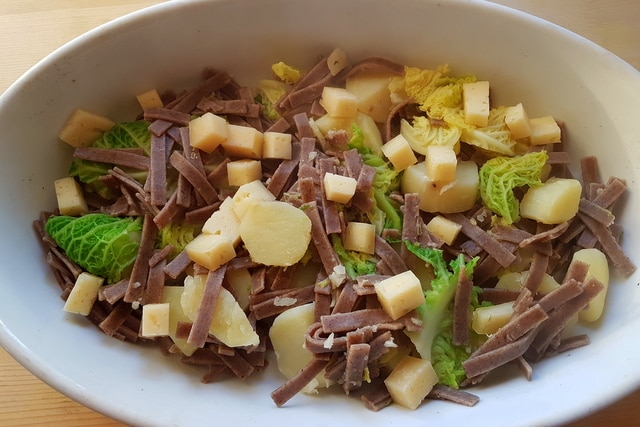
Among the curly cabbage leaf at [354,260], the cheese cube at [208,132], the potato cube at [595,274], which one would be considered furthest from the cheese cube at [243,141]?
→ the potato cube at [595,274]

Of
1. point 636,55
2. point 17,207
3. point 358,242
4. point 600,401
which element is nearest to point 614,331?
point 600,401

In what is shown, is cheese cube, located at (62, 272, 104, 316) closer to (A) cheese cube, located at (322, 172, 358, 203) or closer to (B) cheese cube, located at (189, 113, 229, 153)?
(B) cheese cube, located at (189, 113, 229, 153)

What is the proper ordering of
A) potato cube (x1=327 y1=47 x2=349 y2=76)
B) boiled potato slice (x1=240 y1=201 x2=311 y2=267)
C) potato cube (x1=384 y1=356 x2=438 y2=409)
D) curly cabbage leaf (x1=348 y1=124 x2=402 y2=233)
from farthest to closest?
1. potato cube (x1=327 y1=47 x2=349 y2=76)
2. curly cabbage leaf (x1=348 y1=124 x2=402 y2=233)
3. boiled potato slice (x1=240 y1=201 x2=311 y2=267)
4. potato cube (x1=384 y1=356 x2=438 y2=409)

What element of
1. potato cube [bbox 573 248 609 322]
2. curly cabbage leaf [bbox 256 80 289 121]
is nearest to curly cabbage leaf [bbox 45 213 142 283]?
curly cabbage leaf [bbox 256 80 289 121]

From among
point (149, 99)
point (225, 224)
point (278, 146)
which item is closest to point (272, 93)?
point (278, 146)

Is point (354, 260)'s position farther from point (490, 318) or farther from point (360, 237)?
point (490, 318)

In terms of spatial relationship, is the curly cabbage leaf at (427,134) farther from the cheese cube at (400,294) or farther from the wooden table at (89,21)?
the wooden table at (89,21)

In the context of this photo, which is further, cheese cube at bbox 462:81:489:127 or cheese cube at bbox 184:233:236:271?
cheese cube at bbox 462:81:489:127

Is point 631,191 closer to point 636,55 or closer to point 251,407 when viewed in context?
point 636,55
